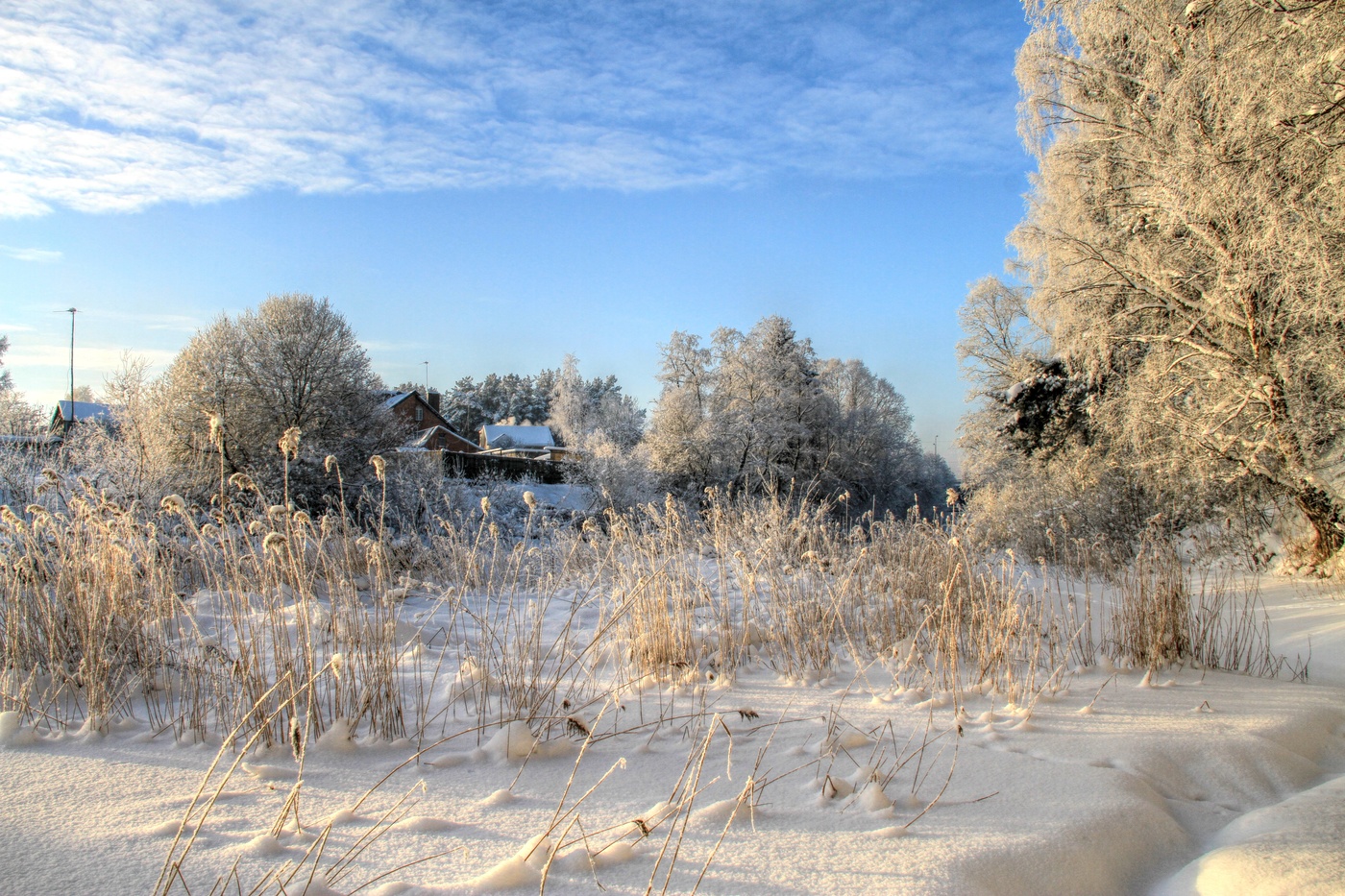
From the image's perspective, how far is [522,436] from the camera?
62312 millimetres

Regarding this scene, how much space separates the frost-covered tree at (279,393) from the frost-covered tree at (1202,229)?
17305 mm

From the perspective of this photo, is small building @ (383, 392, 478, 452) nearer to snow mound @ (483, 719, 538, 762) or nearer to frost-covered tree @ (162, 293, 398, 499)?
frost-covered tree @ (162, 293, 398, 499)

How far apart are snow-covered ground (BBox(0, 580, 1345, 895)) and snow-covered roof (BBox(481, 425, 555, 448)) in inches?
2297

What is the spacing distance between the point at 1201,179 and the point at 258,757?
392 inches

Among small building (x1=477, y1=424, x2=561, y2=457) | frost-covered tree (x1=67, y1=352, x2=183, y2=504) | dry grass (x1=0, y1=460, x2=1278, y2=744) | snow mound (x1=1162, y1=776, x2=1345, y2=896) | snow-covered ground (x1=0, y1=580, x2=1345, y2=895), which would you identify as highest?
small building (x1=477, y1=424, x2=561, y2=457)

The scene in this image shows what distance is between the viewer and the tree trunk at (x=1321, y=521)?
381 inches

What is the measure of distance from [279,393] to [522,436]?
41963 millimetres

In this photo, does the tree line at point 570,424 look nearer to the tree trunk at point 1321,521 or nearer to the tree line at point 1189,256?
the tree line at point 1189,256

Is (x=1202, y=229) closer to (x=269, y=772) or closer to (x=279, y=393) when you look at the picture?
(x=269, y=772)

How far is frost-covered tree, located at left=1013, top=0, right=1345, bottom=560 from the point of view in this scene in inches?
275

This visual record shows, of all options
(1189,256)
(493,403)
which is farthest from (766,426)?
(493,403)

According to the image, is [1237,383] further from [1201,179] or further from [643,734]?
[643,734]

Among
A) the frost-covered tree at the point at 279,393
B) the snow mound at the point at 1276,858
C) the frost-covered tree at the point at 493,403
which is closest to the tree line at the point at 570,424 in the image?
the frost-covered tree at the point at 279,393

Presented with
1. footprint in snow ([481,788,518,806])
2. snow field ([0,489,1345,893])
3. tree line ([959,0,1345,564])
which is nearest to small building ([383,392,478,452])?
tree line ([959,0,1345,564])
